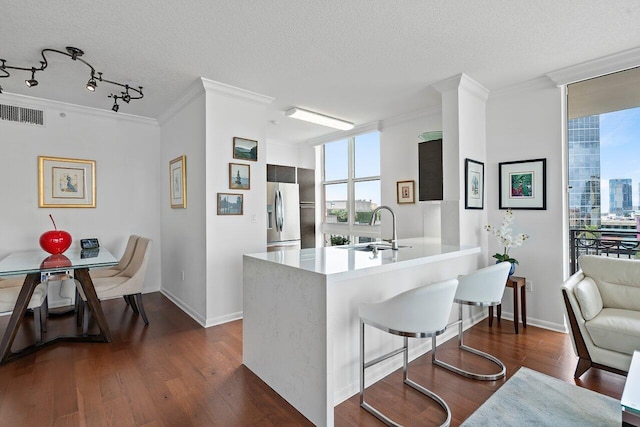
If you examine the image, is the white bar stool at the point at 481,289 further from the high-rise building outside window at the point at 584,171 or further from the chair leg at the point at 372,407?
the high-rise building outside window at the point at 584,171

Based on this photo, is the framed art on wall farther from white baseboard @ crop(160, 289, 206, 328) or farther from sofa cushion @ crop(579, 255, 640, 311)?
sofa cushion @ crop(579, 255, 640, 311)

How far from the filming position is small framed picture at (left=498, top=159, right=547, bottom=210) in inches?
134

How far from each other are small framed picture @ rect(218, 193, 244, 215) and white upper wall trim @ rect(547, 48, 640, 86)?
11.8ft

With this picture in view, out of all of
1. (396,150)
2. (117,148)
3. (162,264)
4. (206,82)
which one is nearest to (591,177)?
(396,150)

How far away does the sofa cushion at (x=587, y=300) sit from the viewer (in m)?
2.39

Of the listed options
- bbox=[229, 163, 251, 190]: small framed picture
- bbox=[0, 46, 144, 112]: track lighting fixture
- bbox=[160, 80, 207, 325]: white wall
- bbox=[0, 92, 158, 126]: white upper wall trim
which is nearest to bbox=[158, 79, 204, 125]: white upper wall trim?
bbox=[160, 80, 207, 325]: white wall

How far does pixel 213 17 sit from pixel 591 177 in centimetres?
392

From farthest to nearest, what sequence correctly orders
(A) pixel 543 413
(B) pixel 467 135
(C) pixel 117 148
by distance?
A: (C) pixel 117 148
(B) pixel 467 135
(A) pixel 543 413

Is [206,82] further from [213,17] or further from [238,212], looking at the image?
[238,212]

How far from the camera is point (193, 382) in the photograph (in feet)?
7.61

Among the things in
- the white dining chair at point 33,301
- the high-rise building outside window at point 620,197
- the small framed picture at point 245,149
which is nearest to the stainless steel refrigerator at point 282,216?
the small framed picture at point 245,149

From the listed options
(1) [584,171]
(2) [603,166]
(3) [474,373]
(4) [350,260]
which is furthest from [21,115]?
(2) [603,166]

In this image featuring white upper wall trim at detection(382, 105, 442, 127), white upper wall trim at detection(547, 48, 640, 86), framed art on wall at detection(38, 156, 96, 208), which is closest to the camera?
white upper wall trim at detection(547, 48, 640, 86)

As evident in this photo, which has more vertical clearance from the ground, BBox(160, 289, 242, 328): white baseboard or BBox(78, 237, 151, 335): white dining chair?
BBox(78, 237, 151, 335): white dining chair
